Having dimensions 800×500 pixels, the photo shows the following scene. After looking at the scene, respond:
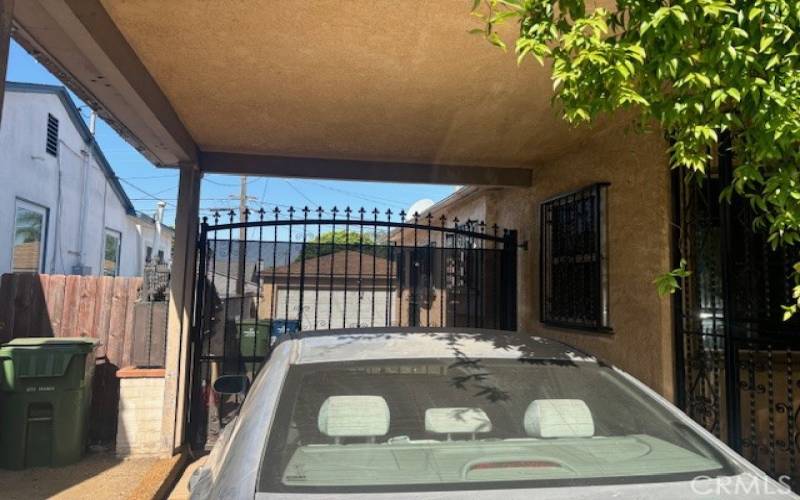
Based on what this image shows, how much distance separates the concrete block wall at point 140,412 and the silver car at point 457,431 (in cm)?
391

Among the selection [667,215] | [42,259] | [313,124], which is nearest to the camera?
[667,215]

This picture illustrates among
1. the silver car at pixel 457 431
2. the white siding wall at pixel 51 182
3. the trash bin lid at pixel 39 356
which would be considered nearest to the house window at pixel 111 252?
the white siding wall at pixel 51 182

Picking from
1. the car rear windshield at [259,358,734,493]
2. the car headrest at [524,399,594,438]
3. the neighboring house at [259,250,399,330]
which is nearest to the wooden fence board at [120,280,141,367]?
the neighboring house at [259,250,399,330]

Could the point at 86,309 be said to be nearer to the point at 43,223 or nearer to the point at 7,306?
the point at 7,306

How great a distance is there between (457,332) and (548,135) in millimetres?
3356

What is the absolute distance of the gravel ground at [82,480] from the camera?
4.60 metres

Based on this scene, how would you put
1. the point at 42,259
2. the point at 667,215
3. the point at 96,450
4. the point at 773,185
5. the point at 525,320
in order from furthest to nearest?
the point at 42,259, the point at 525,320, the point at 96,450, the point at 667,215, the point at 773,185

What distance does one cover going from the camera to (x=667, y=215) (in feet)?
14.3

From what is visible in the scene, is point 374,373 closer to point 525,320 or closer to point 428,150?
point 428,150

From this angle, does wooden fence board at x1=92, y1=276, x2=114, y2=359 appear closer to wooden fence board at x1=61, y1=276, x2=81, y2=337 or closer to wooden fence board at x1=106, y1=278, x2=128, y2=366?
wooden fence board at x1=106, y1=278, x2=128, y2=366

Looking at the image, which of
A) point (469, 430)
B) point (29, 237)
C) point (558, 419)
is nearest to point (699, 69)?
point (558, 419)

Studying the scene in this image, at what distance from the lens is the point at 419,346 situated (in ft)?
7.37

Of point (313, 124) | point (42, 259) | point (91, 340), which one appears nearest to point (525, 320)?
point (313, 124)

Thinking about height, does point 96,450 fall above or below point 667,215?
below
